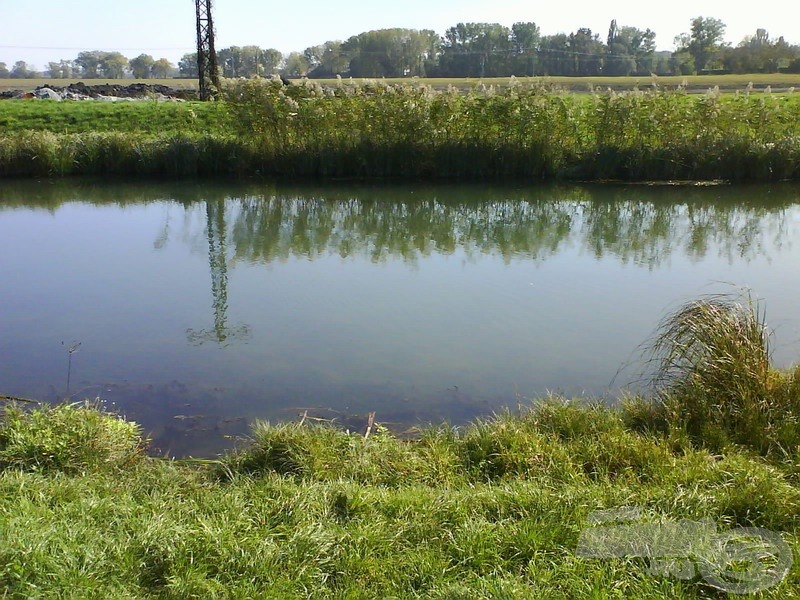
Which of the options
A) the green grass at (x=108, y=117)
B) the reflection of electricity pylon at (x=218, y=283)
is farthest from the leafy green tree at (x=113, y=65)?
the reflection of electricity pylon at (x=218, y=283)

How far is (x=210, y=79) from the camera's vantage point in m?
25.2

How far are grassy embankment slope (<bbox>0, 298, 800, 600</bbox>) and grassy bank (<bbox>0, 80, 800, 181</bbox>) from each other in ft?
33.1

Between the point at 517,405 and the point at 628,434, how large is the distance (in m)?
1.07

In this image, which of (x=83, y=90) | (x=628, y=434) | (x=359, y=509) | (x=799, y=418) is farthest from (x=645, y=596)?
(x=83, y=90)

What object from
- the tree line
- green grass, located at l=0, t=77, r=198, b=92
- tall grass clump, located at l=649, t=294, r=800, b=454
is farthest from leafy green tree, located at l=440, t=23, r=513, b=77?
tall grass clump, located at l=649, t=294, r=800, b=454

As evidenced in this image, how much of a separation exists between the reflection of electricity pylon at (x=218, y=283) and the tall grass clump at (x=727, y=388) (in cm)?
356

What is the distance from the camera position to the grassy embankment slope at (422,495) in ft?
8.73

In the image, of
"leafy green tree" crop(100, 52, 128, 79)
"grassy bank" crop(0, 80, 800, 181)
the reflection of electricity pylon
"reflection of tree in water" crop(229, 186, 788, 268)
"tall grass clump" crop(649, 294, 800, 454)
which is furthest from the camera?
"leafy green tree" crop(100, 52, 128, 79)

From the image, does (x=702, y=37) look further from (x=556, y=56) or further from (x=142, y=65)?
(x=142, y=65)

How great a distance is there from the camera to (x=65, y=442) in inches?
156

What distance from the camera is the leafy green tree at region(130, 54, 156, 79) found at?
316 ft

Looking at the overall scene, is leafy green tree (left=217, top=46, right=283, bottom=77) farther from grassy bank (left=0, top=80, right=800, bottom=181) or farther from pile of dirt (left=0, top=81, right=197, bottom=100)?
grassy bank (left=0, top=80, right=800, bottom=181)

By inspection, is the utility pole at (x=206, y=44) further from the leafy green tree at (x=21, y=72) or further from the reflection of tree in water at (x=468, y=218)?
the leafy green tree at (x=21, y=72)

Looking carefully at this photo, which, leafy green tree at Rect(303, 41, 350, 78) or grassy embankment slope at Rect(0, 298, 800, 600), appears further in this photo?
leafy green tree at Rect(303, 41, 350, 78)
